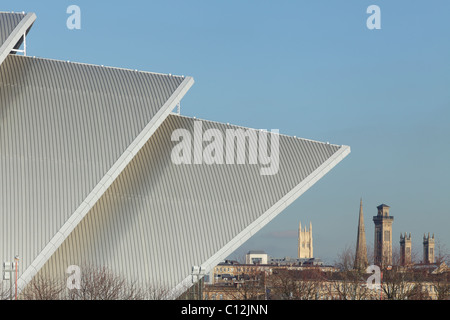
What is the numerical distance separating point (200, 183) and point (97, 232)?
7186 mm

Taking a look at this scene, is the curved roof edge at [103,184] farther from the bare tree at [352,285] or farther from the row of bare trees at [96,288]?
the bare tree at [352,285]

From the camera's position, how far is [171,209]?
5406 centimetres

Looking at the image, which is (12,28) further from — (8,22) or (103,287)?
(103,287)

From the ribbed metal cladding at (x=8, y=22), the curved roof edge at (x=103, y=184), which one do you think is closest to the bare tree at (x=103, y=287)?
the curved roof edge at (x=103, y=184)

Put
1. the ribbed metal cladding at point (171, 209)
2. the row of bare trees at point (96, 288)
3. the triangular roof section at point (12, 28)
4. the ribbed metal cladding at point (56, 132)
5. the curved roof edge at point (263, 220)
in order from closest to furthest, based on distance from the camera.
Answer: the ribbed metal cladding at point (56, 132)
the triangular roof section at point (12, 28)
the row of bare trees at point (96, 288)
the ribbed metal cladding at point (171, 209)
the curved roof edge at point (263, 220)

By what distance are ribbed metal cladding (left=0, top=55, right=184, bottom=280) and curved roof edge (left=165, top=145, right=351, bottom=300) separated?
348 inches

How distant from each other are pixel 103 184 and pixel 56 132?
181 inches

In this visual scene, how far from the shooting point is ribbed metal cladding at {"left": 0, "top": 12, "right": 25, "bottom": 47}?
163ft

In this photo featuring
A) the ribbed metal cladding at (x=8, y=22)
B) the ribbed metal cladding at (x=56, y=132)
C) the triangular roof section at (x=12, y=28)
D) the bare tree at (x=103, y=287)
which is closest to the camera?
the ribbed metal cladding at (x=56, y=132)

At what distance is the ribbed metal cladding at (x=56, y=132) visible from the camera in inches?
1917
